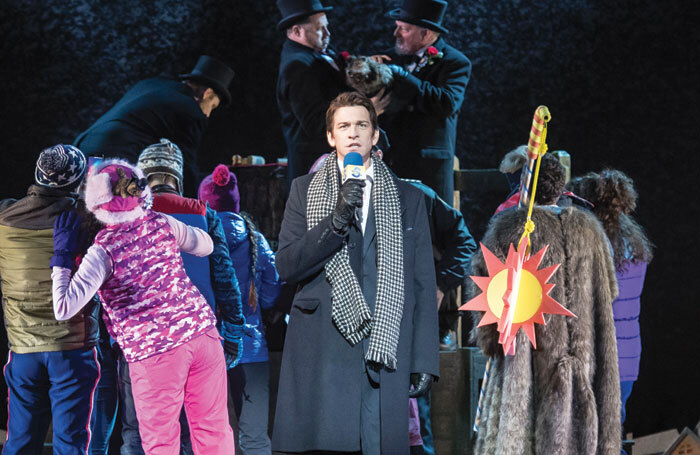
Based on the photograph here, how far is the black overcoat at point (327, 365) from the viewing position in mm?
2449

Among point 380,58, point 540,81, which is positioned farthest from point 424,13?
point 540,81

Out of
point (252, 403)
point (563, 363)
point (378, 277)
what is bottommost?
point (252, 403)

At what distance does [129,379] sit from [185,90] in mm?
2363

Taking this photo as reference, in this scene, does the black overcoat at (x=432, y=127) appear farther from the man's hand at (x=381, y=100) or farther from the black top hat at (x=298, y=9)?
the black top hat at (x=298, y=9)

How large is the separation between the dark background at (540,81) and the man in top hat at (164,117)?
54cm

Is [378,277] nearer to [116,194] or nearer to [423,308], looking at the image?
[423,308]

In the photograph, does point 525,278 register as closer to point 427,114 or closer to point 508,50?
point 427,114

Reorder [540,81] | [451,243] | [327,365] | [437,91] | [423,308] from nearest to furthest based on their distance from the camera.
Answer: [327,365], [423,308], [451,243], [437,91], [540,81]

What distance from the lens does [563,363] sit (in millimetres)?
3275

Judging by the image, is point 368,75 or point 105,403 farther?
point 368,75

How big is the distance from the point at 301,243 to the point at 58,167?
1.24m

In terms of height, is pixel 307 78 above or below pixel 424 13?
below

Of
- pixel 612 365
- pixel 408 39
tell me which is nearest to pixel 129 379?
pixel 612 365

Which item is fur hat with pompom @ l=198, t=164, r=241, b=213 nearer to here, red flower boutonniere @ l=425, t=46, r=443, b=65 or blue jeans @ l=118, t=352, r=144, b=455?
blue jeans @ l=118, t=352, r=144, b=455
